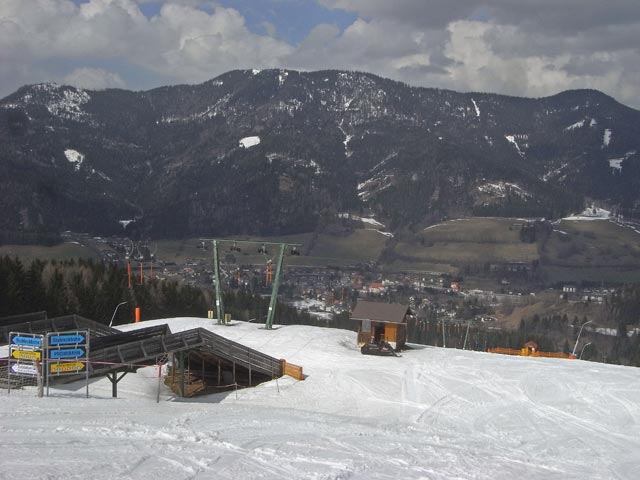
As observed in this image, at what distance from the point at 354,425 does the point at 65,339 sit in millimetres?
12392

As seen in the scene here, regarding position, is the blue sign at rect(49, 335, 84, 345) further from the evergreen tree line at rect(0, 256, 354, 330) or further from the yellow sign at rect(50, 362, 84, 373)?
the evergreen tree line at rect(0, 256, 354, 330)

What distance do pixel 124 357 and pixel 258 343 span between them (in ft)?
62.7

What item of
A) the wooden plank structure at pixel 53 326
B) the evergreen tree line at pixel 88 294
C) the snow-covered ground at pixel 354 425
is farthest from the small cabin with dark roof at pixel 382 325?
the evergreen tree line at pixel 88 294

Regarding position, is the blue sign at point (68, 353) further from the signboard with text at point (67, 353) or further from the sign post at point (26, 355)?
the sign post at point (26, 355)

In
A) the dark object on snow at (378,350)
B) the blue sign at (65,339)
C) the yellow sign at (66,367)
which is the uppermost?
the blue sign at (65,339)

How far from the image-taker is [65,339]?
30.5 m

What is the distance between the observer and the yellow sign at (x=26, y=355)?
29.4m

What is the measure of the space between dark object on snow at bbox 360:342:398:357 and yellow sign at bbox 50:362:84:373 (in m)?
24.4

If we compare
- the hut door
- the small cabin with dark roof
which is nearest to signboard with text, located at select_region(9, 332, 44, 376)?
the small cabin with dark roof

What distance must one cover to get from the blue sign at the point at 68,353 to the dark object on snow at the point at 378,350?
2439 cm

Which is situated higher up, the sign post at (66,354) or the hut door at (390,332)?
the sign post at (66,354)

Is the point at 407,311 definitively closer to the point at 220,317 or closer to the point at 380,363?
the point at 380,363

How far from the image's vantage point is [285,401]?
36156 millimetres

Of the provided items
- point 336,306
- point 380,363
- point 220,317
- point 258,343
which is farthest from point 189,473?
point 336,306
